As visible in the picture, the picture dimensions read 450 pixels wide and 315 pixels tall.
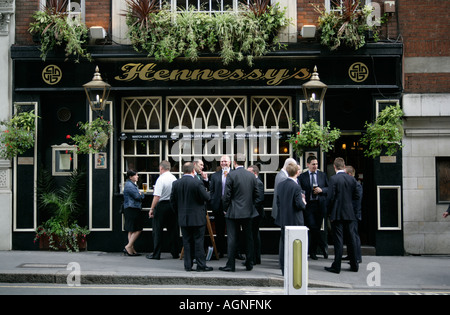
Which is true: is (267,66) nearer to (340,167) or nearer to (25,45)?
(340,167)

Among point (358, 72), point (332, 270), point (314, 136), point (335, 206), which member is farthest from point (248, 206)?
point (358, 72)

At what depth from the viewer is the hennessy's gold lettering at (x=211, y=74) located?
11.5 m

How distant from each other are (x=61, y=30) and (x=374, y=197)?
26.4 feet

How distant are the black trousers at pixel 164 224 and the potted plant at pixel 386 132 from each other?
4.62m

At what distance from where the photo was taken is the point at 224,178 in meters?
9.98

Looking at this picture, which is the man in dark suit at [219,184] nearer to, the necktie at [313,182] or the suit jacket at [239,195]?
the suit jacket at [239,195]

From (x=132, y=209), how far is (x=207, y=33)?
4.26 metres

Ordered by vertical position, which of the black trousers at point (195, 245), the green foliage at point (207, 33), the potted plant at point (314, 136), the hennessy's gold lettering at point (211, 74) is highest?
the green foliage at point (207, 33)

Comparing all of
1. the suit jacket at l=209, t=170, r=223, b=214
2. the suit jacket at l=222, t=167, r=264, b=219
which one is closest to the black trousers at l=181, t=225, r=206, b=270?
the suit jacket at l=222, t=167, r=264, b=219

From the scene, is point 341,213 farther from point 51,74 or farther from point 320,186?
point 51,74

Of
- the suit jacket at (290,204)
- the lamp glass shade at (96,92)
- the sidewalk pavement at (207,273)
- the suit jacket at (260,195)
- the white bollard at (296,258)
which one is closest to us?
the white bollard at (296,258)

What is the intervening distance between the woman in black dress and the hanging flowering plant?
1.06m

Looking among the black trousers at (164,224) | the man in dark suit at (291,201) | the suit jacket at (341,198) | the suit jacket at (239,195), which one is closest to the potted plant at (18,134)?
the black trousers at (164,224)

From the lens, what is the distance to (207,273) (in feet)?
29.2
